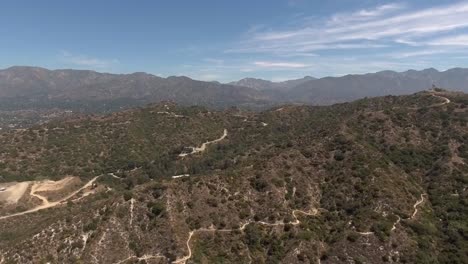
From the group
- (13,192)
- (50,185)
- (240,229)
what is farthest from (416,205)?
(13,192)

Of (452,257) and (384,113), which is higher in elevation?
(384,113)

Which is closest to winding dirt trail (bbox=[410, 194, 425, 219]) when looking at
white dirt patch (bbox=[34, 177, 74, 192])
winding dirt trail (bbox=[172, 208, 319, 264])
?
winding dirt trail (bbox=[172, 208, 319, 264])

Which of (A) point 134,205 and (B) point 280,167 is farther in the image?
(B) point 280,167

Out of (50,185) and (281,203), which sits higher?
(281,203)

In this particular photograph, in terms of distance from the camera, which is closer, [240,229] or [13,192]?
[240,229]

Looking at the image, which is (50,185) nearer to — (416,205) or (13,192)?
(13,192)

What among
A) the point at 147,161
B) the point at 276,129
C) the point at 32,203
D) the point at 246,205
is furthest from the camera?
the point at 276,129

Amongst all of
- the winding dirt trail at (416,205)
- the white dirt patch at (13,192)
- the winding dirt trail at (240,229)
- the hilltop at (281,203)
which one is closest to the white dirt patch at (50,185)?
the hilltop at (281,203)

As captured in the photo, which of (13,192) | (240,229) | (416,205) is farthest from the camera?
(13,192)

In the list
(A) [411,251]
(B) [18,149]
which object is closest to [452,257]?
(A) [411,251]

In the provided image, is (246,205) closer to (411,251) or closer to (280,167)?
(280,167)

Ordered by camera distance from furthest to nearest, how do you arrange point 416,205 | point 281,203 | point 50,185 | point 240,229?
point 50,185, point 416,205, point 281,203, point 240,229
